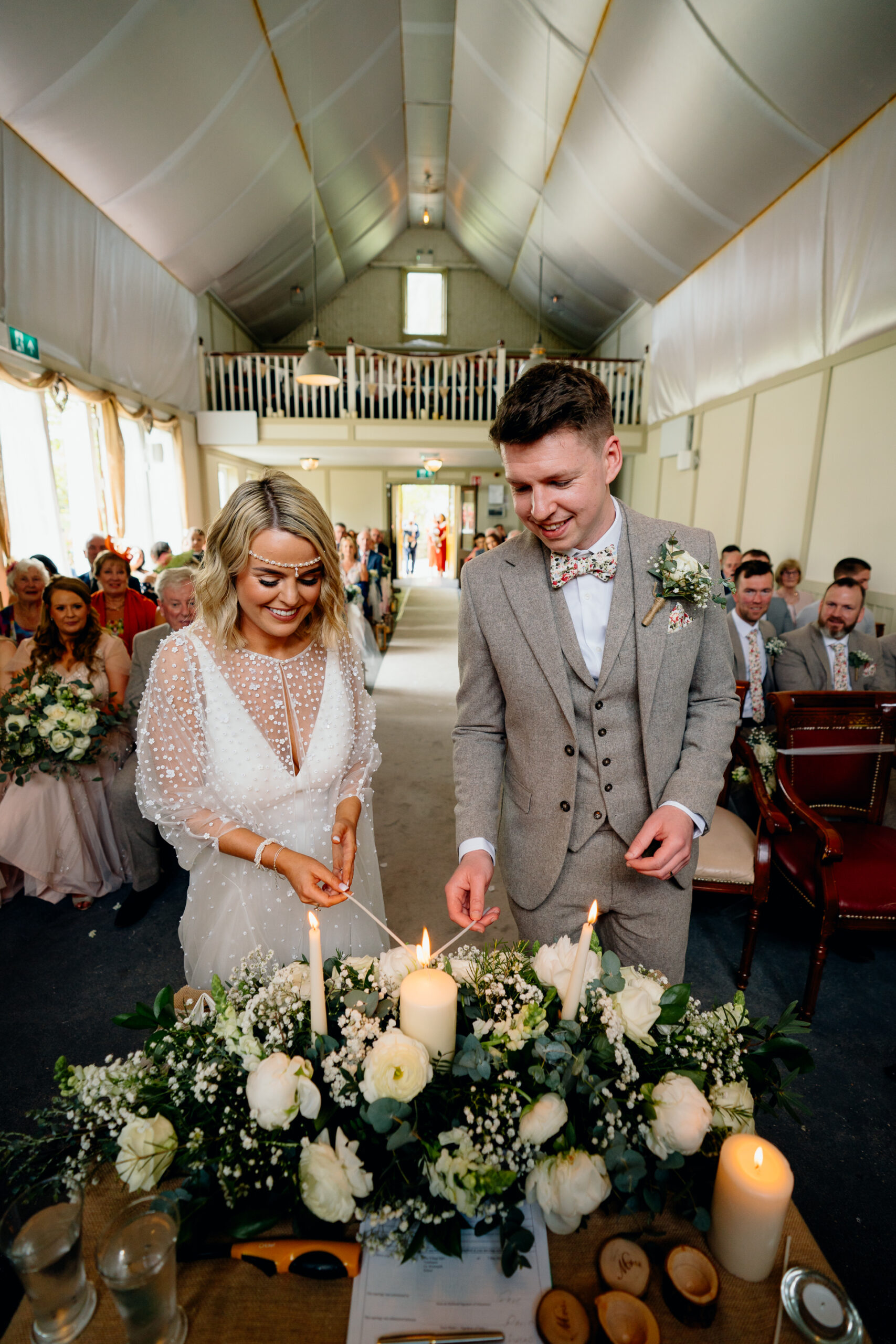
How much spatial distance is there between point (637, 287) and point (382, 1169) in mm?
12433

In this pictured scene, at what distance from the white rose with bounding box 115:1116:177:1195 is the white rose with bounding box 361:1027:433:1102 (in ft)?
0.95

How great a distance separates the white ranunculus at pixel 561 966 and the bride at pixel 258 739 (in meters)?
0.63

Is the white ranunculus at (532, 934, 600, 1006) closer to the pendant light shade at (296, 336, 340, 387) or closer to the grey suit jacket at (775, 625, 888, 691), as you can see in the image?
the grey suit jacket at (775, 625, 888, 691)

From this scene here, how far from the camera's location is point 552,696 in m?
1.55

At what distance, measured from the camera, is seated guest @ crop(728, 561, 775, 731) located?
4.27 metres

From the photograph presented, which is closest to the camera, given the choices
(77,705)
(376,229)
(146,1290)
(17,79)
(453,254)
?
(146,1290)

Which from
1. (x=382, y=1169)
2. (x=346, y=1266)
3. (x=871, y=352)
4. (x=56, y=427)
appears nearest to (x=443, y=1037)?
(x=382, y=1169)

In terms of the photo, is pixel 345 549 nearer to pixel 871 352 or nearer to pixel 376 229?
pixel 871 352

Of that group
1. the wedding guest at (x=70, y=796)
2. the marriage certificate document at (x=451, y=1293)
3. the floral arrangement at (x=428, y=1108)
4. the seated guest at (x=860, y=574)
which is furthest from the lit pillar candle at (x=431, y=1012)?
the seated guest at (x=860, y=574)

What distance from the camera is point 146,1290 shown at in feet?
2.59

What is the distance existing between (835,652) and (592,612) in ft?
11.0

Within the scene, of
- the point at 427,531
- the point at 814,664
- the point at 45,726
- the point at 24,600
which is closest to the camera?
the point at 45,726

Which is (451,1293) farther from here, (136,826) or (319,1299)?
(136,826)

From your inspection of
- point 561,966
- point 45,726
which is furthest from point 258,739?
point 45,726
